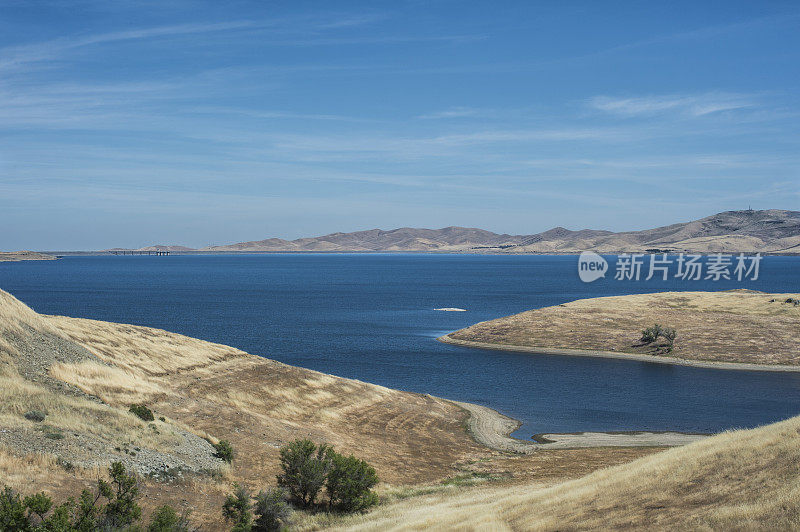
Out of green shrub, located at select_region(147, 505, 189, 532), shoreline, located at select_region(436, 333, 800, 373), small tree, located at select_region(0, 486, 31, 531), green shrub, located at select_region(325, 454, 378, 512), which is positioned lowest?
shoreline, located at select_region(436, 333, 800, 373)

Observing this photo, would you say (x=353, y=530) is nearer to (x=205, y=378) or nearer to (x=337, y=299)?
(x=205, y=378)

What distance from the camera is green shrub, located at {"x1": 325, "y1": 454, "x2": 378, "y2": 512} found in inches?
1273

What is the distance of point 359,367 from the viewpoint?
295 ft

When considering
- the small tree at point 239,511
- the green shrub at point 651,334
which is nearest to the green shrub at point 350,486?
the small tree at point 239,511

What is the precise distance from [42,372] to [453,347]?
76.2m

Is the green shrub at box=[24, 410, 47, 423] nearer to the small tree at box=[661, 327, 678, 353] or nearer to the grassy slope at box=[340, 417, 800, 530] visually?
the grassy slope at box=[340, 417, 800, 530]

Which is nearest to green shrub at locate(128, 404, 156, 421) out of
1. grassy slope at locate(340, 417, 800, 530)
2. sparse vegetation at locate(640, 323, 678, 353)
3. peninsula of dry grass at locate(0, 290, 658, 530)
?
peninsula of dry grass at locate(0, 290, 658, 530)

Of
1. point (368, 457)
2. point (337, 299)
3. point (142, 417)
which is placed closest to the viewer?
point (142, 417)

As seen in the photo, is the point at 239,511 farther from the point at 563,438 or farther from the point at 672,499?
the point at 563,438

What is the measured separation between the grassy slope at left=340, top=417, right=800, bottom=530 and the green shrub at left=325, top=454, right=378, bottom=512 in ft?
7.17

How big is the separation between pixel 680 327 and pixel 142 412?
105 metres

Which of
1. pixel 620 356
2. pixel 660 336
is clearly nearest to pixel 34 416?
pixel 620 356

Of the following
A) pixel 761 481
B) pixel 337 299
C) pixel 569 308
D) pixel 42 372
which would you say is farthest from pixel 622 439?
pixel 337 299

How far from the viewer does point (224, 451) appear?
3762cm
